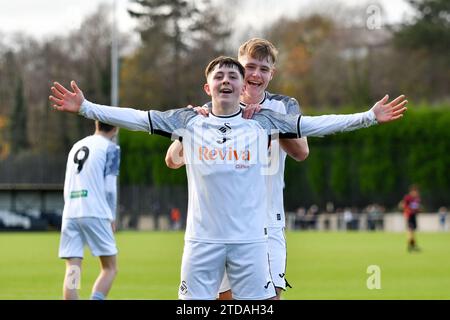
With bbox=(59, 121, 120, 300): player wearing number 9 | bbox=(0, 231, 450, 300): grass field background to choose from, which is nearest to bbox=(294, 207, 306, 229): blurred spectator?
bbox=(0, 231, 450, 300): grass field background

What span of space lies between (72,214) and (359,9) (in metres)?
66.6

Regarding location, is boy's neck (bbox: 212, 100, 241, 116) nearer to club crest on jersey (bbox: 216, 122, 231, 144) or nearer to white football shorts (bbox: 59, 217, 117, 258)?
club crest on jersey (bbox: 216, 122, 231, 144)

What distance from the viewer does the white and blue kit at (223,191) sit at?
7730 millimetres

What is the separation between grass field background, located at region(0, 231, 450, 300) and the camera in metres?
17.2

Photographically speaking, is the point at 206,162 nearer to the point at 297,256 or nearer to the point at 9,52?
the point at 297,256

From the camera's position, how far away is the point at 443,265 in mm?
24781

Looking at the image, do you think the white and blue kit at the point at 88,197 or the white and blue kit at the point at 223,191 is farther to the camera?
the white and blue kit at the point at 88,197

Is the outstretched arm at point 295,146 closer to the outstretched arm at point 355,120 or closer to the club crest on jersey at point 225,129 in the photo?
the outstretched arm at point 355,120

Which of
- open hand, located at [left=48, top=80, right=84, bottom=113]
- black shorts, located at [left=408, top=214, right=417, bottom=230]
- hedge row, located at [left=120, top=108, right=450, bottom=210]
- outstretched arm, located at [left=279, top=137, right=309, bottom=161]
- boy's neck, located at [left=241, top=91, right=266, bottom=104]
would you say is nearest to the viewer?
open hand, located at [left=48, top=80, right=84, bottom=113]

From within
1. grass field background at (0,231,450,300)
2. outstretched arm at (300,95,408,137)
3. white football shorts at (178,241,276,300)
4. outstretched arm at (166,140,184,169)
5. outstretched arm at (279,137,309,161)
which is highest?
outstretched arm at (300,95,408,137)

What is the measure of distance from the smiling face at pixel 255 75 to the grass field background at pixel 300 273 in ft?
24.8

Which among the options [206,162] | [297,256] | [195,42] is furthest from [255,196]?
[195,42]

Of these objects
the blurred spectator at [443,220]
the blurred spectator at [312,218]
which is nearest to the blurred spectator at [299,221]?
the blurred spectator at [312,218]

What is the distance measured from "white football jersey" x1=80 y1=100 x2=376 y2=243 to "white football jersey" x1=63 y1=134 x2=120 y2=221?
5.40m
